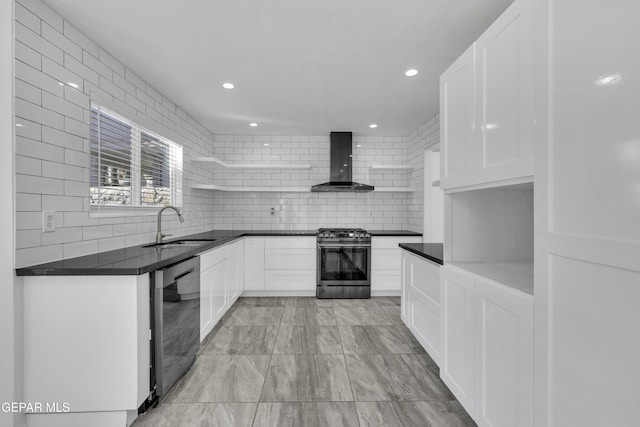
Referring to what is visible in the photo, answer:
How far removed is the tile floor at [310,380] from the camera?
1.74 m

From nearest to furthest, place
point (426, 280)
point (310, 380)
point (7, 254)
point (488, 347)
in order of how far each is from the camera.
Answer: point (488, 347) → point (7, 254) → point (310, 380) → point (426, 280)

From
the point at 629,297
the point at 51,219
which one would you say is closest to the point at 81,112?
the point at 51,219

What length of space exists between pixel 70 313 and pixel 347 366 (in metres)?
1.82

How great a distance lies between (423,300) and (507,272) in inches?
34.4

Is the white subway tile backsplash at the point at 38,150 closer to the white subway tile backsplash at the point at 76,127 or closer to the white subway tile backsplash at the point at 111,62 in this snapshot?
the white subway tile backsplash at the point at 76,127

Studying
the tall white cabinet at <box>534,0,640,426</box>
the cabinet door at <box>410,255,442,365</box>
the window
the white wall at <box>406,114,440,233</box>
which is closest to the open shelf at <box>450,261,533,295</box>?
the tall white cabinet at <box>534,0,640,426</box>

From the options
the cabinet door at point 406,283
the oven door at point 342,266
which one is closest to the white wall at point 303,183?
the oven door at point 342,266

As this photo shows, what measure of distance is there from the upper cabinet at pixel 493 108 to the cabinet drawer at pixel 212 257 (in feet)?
6.58

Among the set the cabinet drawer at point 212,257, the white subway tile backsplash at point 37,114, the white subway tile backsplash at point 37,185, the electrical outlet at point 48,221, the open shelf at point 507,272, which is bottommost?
the cabinet drawer at point 212,257

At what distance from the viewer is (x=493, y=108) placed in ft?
4.48

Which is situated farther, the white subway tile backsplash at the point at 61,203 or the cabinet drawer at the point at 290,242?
the cabinet drawer at the point at 290,242

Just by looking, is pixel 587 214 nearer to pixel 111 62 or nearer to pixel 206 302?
pixel 206 302

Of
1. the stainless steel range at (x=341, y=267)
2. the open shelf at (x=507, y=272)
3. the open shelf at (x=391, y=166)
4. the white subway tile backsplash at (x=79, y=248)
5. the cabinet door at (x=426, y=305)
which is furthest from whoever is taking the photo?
the open shelf at (x=391, y=166)

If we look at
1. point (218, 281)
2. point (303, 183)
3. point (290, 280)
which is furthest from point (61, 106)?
point (303, 183)
